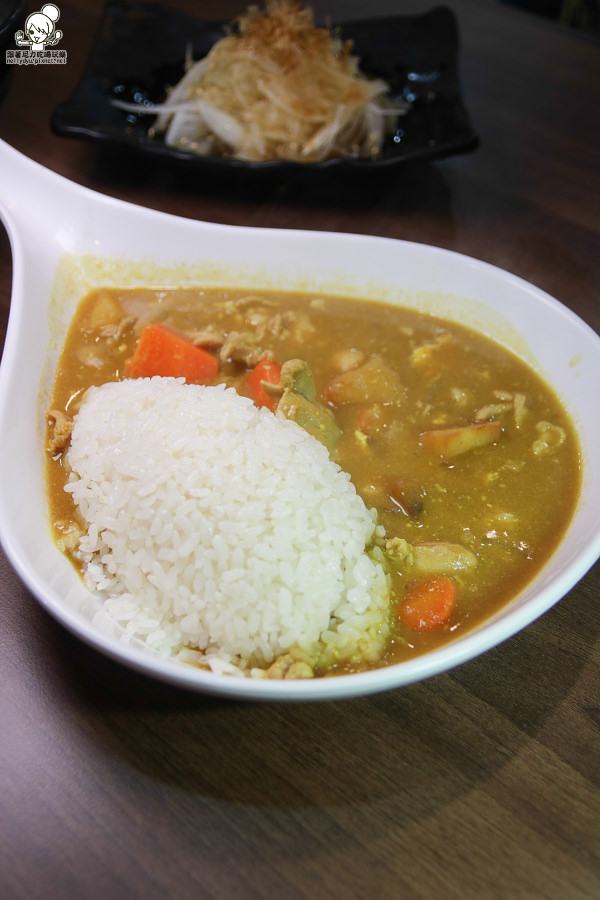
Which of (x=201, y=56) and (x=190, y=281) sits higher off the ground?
(x=201, y=56)

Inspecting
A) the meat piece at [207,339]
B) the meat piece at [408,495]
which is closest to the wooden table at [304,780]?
the meat piece at [408,495]

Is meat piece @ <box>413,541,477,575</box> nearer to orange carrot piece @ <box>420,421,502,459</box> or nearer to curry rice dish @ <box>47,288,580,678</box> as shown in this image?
curry rice dish @ <box>47,288,580,678</box>

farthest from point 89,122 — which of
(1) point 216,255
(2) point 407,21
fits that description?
(2) point 407,21

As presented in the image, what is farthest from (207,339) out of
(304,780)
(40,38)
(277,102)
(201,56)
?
(40,38)

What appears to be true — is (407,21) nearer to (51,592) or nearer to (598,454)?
(598,454)

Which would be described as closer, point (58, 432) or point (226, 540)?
point (226, 540)

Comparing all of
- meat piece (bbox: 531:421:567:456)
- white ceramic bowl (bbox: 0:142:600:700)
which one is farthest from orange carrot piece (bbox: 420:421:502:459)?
white ceramic bowl (bbox: 0:142:600:700)

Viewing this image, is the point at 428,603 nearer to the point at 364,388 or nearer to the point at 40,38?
the point at 364,388
